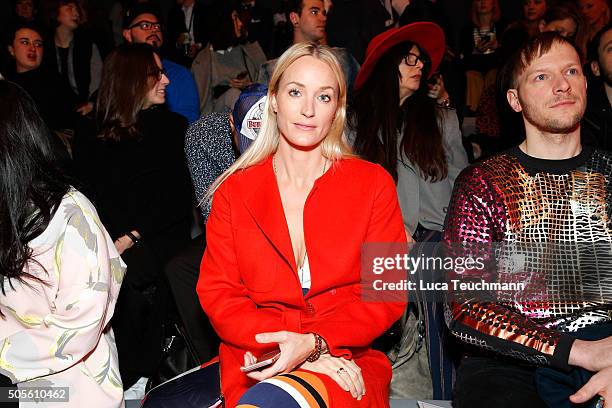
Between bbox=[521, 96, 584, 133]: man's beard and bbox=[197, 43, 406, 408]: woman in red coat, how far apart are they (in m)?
0.54

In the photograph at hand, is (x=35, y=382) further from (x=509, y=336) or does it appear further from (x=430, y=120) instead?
(x=430, y=120)

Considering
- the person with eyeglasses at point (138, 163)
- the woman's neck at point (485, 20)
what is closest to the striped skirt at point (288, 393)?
the person with eyeglasses at point (138, 163)

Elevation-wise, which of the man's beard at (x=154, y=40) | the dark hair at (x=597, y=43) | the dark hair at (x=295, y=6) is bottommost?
the dark hair at (x=597, y=43)

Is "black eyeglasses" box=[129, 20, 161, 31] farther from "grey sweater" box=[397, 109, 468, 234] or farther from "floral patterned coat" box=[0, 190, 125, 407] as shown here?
"floral patterned coat" box=[0, 190, 125, 407]

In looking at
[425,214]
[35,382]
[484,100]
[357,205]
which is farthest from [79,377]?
[484,100]

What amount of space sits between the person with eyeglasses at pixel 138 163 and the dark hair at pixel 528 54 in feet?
6.22

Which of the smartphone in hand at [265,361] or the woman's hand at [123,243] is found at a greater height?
the woman's hand at [123,243]

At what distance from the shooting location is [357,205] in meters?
2.58

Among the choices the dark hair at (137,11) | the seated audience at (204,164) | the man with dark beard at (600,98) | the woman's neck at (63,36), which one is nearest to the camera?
the seated audience at (204,164)

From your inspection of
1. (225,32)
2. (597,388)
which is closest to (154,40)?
(225,32)

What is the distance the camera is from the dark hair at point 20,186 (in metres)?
2.28

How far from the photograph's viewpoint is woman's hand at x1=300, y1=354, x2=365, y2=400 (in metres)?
2.31

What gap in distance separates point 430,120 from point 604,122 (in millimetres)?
931

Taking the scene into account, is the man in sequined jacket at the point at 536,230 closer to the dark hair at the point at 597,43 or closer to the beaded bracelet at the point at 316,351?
the beaded bracelet at the point at 316,351
